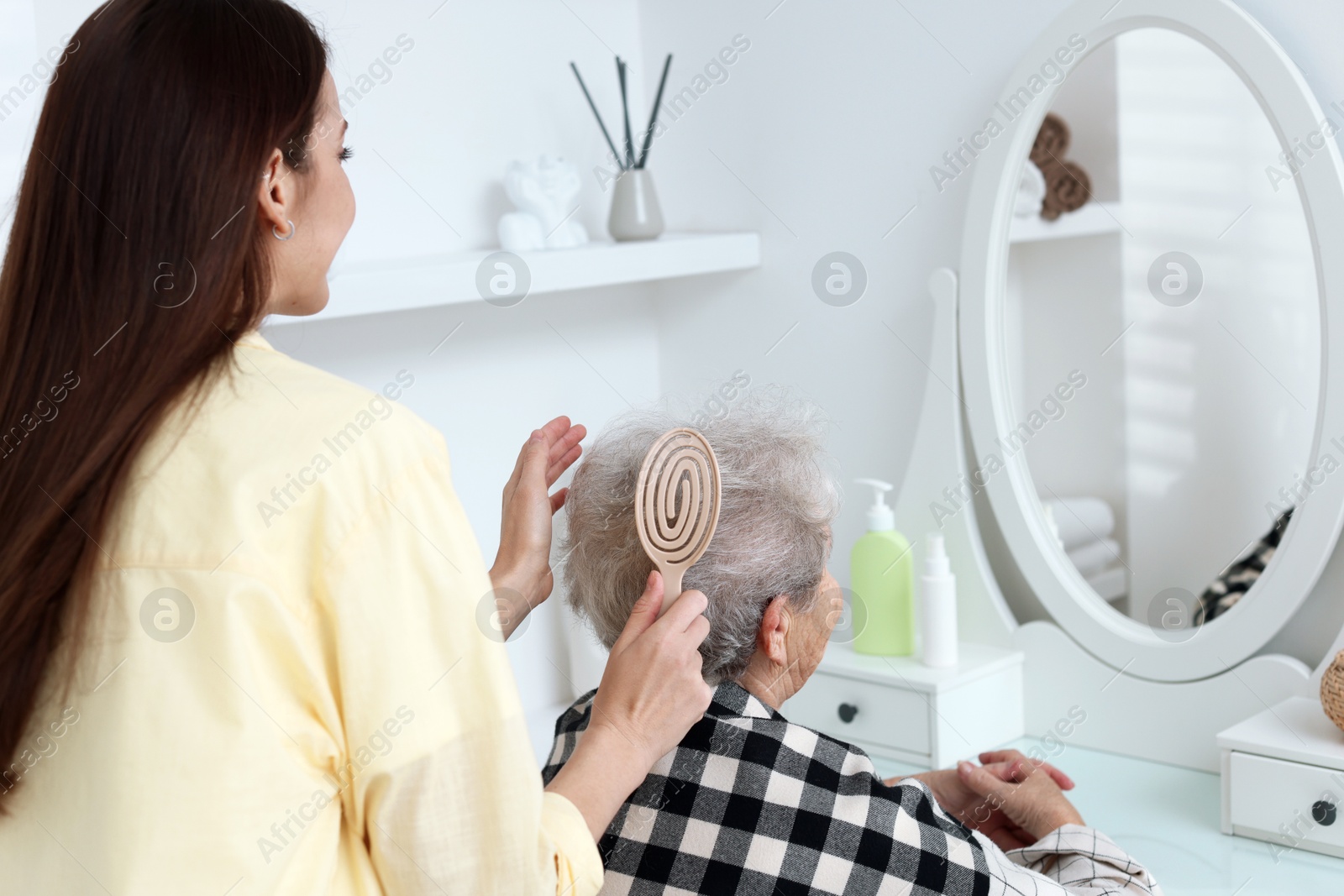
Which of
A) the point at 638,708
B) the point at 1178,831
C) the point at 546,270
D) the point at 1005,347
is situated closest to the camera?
the point at 638,708

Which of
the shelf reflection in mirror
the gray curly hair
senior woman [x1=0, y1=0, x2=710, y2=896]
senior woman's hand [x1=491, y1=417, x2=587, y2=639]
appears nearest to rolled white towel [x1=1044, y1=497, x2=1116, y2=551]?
the shelf reflection in mirror

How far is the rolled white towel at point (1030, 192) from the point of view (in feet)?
4.83

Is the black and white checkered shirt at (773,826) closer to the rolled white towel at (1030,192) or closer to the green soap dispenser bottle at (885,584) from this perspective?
the green soap dispenser bottle at (885,584)

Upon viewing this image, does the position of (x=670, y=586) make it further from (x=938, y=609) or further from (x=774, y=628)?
(x=938, y=609)

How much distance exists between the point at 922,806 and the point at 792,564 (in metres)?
0.21

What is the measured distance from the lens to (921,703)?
4.84 ft

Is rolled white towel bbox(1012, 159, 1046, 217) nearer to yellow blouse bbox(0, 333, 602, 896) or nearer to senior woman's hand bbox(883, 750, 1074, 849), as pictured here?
senior woman's hand bbox(883, 750, 1074, 849)

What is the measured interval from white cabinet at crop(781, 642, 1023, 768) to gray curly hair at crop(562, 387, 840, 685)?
Result: 0.55 metres

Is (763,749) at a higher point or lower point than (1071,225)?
lower

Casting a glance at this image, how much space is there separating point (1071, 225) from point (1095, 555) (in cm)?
40

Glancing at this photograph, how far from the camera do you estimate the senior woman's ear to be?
37.7 inches

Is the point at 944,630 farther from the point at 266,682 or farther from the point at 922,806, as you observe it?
the point at 266,682

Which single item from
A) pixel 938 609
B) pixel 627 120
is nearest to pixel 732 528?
pixel 938 609

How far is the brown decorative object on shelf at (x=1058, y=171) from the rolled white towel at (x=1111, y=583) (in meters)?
0.43
